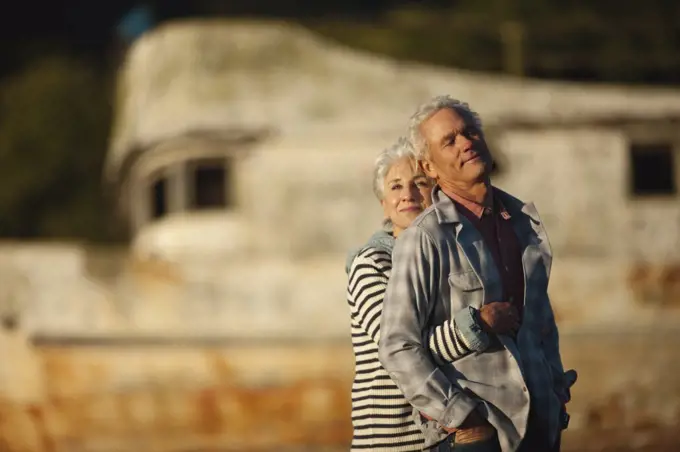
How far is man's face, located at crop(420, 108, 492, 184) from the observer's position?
9.71ft

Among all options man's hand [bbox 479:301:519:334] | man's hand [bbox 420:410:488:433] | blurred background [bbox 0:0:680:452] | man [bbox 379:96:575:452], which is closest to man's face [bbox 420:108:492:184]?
man [bbox 379:96:575:452]

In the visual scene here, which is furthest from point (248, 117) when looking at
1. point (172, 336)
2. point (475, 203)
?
point (475, 203)

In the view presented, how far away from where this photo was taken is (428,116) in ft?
9.94

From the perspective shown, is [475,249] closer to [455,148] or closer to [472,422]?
[455,148]

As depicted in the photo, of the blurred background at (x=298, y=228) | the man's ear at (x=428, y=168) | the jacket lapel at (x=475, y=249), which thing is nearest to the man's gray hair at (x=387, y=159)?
the man's ear at (x=428, y=168)

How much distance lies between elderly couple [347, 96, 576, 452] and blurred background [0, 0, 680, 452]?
6609 millimetres

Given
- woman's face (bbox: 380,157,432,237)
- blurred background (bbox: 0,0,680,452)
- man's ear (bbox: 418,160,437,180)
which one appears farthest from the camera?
blurred background (bbox: 0,0,680,452)

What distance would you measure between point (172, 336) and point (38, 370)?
4.12 feet

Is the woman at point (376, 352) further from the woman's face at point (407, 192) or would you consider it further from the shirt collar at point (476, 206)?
the shirt collar at point (476, 206)

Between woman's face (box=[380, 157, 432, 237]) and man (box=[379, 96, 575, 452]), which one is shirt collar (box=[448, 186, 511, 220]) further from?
woman's face (box=[380, 157, 432, 237])

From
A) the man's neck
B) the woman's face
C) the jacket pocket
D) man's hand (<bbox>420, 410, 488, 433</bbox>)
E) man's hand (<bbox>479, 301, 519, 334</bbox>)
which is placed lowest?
man's hand (<bbox>420, 410, 488, 433</bbox>)

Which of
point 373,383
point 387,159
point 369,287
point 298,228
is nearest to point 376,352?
point 373,383

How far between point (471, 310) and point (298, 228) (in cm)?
839

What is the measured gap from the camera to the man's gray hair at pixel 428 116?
9.93 ft
